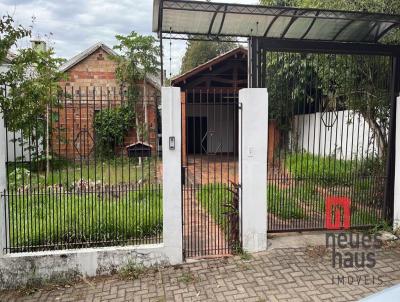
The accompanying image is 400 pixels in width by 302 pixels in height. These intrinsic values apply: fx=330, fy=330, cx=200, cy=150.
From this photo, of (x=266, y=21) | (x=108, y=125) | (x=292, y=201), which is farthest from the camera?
(x=292, y=201)

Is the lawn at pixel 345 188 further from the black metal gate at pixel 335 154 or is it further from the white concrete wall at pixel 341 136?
the white concrete wall at pixel 341 136

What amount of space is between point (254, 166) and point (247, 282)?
1546 millimetres

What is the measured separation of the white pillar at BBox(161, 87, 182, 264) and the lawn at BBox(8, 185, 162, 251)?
1.21ft

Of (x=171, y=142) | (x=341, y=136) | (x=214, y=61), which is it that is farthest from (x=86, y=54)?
(x=341, y=136)

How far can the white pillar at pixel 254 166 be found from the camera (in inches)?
181

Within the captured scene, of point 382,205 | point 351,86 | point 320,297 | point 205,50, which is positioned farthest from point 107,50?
point 205,50

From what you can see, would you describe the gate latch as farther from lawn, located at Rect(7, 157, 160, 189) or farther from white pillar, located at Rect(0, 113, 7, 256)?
white pillar, located at Rect(0, 113, 7, 256)

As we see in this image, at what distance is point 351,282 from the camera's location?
403 centimetres

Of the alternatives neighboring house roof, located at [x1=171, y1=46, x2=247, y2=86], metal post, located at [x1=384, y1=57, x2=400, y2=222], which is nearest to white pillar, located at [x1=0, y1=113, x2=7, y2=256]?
metal post, located at [x1=384, y1=57, x2=400, y2=222]

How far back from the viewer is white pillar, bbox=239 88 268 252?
4594mm

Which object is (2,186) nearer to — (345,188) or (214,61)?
(345,188)

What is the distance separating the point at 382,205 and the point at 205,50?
26628mm

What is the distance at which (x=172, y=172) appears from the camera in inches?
172

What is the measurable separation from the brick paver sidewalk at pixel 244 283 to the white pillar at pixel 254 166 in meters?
0.33
